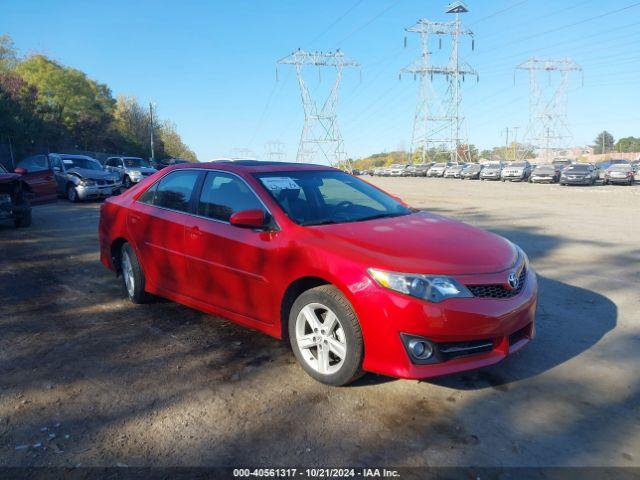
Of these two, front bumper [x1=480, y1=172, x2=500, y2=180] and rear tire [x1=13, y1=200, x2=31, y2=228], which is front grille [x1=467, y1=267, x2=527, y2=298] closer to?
rear tire [x1=13, y1=200, x2=31, y2=228]

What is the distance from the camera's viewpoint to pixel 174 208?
4.96 meters

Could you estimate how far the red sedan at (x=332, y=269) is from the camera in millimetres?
3246

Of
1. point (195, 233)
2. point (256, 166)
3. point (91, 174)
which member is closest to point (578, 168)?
point (91, 174)

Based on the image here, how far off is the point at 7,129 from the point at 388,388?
1221 inches

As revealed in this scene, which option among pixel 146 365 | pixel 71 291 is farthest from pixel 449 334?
pixel 71 291

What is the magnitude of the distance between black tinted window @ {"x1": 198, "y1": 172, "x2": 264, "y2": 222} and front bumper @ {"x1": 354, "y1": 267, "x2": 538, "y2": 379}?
56.6 inches

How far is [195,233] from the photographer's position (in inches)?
178

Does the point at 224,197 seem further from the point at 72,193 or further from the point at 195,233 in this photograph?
the point at 72,193

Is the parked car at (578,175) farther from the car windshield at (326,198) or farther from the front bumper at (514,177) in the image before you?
the car windshield at (326,198)

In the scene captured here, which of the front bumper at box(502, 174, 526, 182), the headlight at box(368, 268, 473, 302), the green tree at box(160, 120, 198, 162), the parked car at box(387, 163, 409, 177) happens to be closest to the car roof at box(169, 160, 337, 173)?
the headlight at box(368, 268, 473, 302)

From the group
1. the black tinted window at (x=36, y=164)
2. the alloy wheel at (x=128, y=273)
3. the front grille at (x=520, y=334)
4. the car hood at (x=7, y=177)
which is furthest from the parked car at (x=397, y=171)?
the front grille at (x=520, y=334)

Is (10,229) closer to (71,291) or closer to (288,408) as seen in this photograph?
(71,291)

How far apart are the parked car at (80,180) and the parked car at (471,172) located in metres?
37.8

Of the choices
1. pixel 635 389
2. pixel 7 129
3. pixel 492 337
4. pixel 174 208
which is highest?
pixel 7 129
